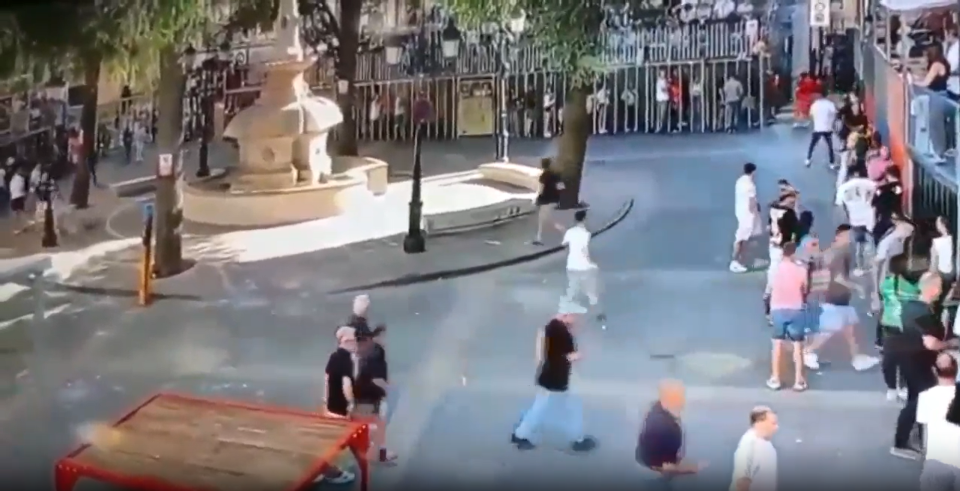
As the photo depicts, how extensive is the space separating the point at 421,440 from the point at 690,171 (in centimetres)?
114

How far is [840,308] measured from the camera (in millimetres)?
3465

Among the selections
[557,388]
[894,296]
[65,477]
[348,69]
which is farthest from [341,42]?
[894,296]

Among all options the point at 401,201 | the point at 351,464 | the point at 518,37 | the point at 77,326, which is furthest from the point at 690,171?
the point at 77,326

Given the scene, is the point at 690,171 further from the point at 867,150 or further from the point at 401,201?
the point at 401,201

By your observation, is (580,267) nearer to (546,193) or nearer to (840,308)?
(546,193)

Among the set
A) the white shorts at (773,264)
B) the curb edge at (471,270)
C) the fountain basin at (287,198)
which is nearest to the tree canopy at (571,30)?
the curb edge at (471,270)

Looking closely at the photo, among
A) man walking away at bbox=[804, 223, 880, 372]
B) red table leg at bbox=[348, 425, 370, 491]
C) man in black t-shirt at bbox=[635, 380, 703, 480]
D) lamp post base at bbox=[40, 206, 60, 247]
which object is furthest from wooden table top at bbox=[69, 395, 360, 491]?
man walking away at bbox=[804, 223, 880, 372]

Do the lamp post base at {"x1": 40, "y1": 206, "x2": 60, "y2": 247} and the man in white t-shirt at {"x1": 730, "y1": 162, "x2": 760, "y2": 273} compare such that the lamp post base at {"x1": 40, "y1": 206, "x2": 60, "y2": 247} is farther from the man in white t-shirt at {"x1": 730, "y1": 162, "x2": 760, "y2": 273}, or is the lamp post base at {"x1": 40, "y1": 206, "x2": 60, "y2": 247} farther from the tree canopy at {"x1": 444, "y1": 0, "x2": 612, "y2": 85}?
the man in white t-shirt at {"x1": 730, "y1": 162, "x2": 760, "y2": 273}

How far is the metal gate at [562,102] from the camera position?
371 centimetres

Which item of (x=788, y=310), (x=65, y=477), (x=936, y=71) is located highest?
(x=936, y=71)

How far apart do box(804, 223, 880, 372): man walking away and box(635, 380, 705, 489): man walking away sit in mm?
417

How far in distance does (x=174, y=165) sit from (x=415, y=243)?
866mm

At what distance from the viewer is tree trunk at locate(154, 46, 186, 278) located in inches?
159

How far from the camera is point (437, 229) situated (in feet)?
12.8
